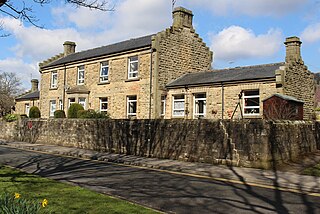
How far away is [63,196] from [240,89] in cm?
1657

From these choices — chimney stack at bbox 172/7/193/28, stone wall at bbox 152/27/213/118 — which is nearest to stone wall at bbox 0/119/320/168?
stone wall at bbox 152/27/213/118

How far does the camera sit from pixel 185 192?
7.84m

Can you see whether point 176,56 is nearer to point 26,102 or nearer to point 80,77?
point 80,77

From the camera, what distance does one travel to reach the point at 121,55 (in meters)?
27.7

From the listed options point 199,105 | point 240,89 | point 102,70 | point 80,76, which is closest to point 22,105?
point 80,76

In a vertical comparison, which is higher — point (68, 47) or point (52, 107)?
point (68, 47)

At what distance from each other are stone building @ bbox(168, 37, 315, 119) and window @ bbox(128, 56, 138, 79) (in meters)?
3.51

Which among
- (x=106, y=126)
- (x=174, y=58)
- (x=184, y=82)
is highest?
(x=174, y=58)

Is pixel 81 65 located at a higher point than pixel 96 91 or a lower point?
higher

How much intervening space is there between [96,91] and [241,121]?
20123 millimetres

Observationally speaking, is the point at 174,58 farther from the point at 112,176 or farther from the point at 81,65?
the point at 112,176

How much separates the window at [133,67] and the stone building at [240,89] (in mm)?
3507

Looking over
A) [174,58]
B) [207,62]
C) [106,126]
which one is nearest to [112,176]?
[106,126]

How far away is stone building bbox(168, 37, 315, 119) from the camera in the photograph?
20125 mm
